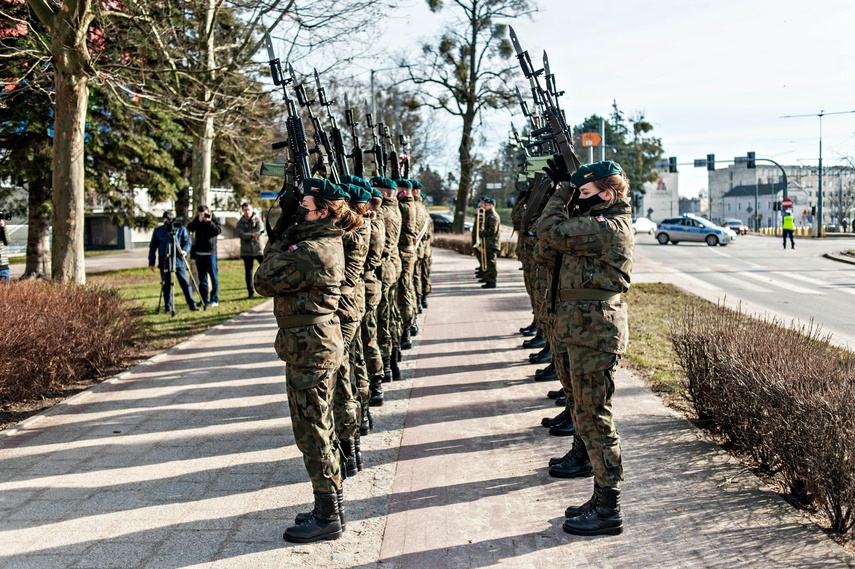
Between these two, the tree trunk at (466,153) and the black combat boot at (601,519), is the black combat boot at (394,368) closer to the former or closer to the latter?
the black combat boot at (601,519)

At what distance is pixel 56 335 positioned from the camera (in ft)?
26.7

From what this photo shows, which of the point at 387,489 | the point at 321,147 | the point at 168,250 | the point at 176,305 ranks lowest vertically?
the point at 387,489

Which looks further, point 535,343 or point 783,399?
point 535,343

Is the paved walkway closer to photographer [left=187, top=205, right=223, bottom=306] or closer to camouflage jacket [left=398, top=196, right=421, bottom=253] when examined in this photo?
camouflage jacket [left=398, top=196, right=421, bottom=253]

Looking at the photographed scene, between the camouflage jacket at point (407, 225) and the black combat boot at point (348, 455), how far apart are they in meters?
4.60

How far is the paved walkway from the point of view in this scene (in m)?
4.33

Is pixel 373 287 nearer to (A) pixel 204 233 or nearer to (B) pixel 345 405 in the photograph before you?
(B) pixel 345 405

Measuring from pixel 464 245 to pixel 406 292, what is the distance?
75.2 feet

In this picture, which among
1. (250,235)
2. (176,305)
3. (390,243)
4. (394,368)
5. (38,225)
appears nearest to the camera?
(390,243)

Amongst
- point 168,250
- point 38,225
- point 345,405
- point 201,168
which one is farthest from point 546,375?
point 38,225

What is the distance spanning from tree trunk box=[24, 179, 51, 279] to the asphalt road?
51.7 ft

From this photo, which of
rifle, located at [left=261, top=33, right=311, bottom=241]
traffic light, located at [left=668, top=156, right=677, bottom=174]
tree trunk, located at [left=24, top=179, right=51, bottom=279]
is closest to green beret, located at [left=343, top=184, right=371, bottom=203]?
rifle, located at [left=261, top=33, right=311, bottom=241]

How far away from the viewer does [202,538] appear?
4586 mm

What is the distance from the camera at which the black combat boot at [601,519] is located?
14.9 feet
